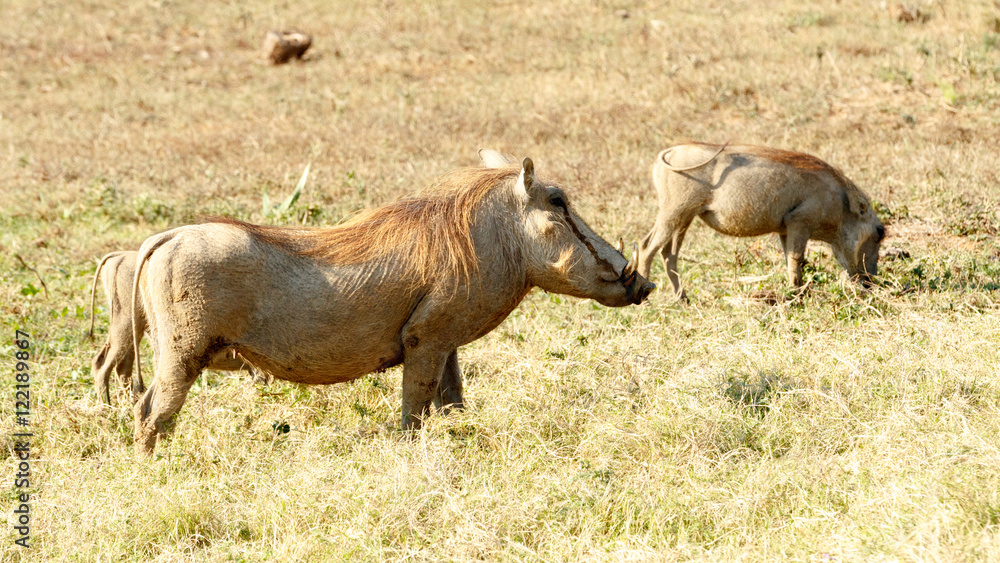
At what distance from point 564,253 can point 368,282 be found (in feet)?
2.69

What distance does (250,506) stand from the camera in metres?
3.52

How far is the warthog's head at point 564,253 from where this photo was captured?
13.1 ft

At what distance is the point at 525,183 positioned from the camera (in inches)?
154

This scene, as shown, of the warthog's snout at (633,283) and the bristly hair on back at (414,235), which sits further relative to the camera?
the warthog's snout at (633,283)

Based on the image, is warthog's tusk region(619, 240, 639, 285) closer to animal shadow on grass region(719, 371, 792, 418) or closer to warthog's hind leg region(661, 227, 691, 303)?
animal shadow on grass region(719, 371, 792, 418)

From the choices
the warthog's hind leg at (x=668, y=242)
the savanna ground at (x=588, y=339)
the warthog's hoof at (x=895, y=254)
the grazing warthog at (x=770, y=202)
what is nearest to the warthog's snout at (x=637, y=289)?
the savanna ground at (x=588, y=339)

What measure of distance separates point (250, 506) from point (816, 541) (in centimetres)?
194

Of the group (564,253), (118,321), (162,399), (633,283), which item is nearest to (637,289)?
(633,283)

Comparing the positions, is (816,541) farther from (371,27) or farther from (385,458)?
(371,27)

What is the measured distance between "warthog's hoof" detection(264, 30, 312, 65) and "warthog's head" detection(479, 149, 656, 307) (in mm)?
10856

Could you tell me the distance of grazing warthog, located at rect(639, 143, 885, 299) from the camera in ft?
19.7

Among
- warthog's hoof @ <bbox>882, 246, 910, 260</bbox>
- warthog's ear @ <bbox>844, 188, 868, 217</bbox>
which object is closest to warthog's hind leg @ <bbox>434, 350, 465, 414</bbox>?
warthog's ear @ <bbox>844, 188, 868, 217</bbox>

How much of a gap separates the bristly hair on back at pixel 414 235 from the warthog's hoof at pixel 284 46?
35.0 feet

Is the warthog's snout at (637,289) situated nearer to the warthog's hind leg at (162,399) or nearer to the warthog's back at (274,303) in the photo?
the warthog's back at (274,303)
